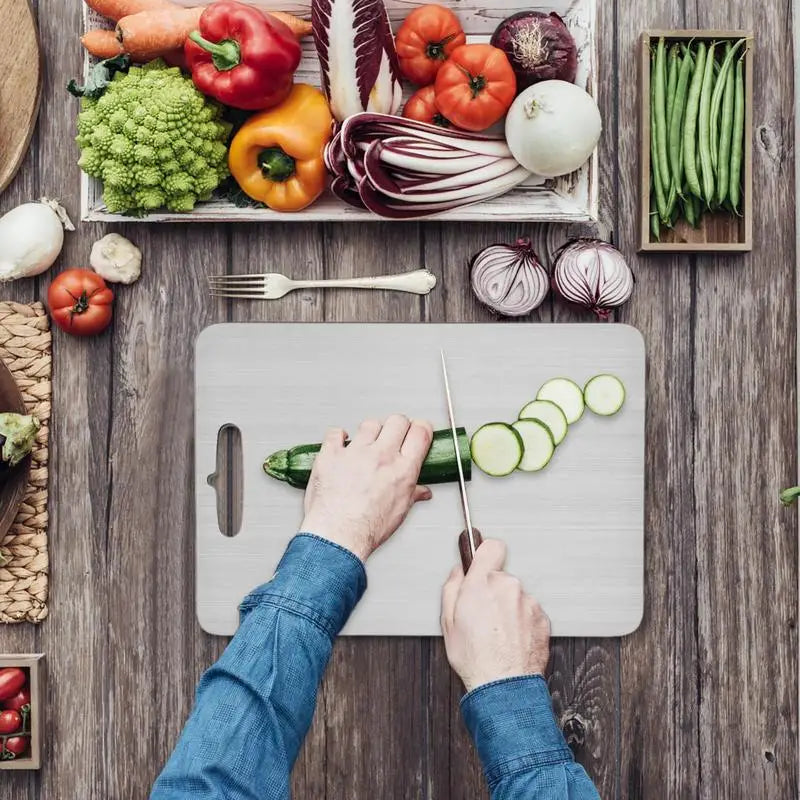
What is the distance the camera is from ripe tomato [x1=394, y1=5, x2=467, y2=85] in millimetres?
1429

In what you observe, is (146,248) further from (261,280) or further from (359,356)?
(359,356)

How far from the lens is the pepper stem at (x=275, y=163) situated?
1.40 metres

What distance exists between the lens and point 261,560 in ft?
5.07

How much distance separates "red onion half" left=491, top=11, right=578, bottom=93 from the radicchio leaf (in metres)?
0.22

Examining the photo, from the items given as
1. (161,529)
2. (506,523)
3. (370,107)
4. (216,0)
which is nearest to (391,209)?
A: (370,107)

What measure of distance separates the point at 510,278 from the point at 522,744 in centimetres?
84

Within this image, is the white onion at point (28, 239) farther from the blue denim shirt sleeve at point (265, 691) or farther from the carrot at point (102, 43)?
the blue denim shirt sleeve at point (265, 691)

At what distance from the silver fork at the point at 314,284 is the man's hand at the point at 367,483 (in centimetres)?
27

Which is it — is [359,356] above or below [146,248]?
below

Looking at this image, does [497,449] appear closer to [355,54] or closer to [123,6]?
[355,54]

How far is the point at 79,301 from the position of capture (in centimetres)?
151

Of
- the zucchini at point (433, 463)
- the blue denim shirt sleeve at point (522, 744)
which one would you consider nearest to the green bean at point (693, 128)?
the zucchini at point (433, 463)

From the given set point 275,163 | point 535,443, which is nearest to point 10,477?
point 275,163

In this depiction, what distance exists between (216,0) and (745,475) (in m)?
1.42
